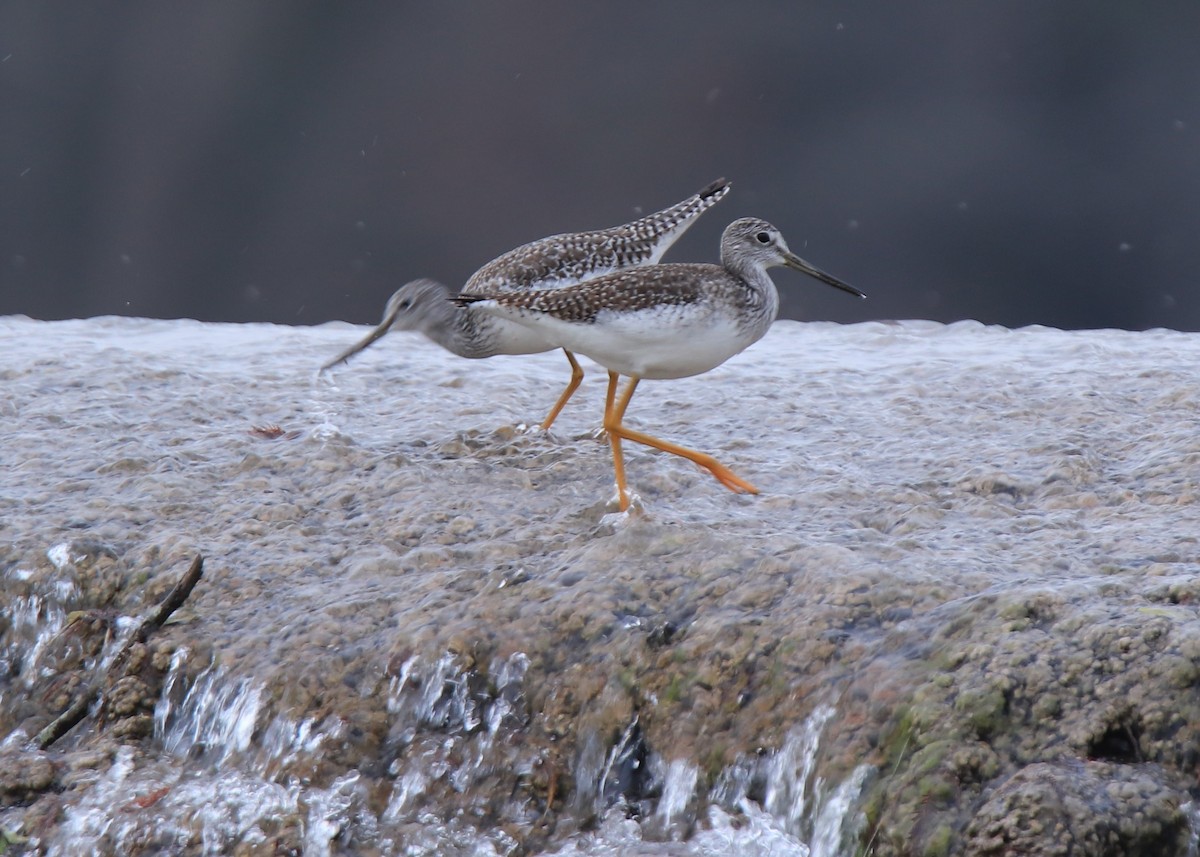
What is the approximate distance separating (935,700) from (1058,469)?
193 cm

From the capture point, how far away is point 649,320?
4.56 metres

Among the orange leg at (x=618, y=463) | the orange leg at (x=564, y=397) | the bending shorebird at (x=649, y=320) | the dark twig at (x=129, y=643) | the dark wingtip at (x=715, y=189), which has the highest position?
the dark wingtip at (x=715, y=189)

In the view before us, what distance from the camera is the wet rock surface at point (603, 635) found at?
2861 mm

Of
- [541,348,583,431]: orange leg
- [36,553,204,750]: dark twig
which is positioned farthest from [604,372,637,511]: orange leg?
[36,553,204,750]: dark twig

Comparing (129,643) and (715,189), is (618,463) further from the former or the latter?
(715,189)

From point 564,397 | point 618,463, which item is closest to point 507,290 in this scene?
point 564,397

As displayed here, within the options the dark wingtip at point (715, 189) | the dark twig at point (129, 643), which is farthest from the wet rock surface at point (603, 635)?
the dark wingtip at point (715, 189)

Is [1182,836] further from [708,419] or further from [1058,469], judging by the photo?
[708,419]

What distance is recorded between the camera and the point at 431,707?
3471 mm

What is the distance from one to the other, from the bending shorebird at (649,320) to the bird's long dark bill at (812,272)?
0.73 metres

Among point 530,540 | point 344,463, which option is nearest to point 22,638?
point 344,463

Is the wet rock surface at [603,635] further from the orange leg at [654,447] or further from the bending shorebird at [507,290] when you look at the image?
the bending shorebird at [507,290]

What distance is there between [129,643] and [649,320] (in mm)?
2121

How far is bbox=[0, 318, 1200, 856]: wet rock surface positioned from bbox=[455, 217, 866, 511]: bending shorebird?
0.89ft
